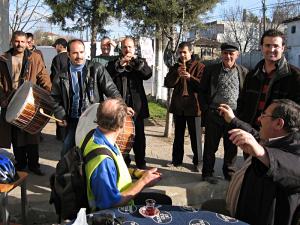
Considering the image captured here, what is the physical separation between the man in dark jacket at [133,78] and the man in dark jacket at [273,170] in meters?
2.62

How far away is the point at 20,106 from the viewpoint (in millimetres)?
4734

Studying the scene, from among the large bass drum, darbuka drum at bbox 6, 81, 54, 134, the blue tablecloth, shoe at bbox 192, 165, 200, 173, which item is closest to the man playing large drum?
darbuka drum at bbox 6, 81, 54, 134

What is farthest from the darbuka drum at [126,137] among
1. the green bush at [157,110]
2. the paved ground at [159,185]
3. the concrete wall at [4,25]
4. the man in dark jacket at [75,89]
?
the green bush at [157,110]

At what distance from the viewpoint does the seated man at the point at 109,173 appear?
2740 mm

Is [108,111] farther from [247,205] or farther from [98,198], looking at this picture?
[247,205]

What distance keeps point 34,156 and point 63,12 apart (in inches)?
213

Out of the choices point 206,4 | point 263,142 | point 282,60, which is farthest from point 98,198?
point 206,4

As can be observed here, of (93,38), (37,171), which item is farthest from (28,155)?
(93,38)

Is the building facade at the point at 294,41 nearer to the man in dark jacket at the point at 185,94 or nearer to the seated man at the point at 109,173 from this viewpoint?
the man in dark jacket at the point at 185,94

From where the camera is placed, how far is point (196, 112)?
5500mm

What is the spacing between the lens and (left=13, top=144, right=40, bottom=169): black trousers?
17.7 ft

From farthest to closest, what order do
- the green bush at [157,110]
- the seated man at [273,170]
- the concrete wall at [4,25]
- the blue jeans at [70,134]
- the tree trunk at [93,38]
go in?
the tree trunk at [93,38]
the green bush at [157,110]
the concrete wall at [4,25]
the blue jeans at [70,134]
the seated man at [273,170]

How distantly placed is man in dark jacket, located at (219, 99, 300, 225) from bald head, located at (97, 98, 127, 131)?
88 centimetres

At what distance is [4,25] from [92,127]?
3464 mm
